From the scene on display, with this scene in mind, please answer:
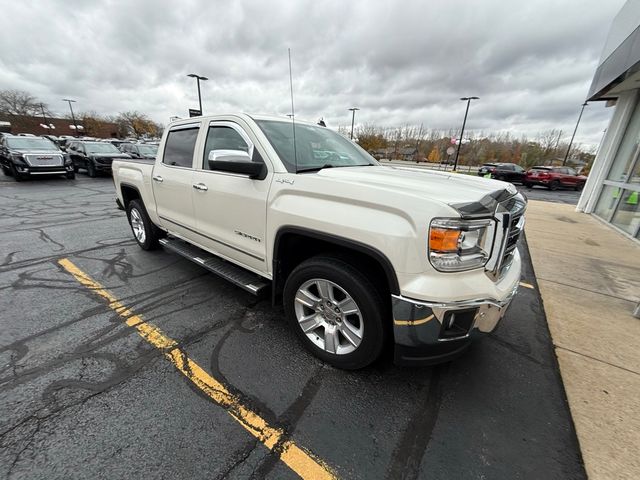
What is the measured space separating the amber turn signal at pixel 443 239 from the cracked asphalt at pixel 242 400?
3.97ft

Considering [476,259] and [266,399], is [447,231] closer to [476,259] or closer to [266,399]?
[476,259]

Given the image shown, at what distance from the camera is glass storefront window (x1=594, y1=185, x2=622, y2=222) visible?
28.3 ft

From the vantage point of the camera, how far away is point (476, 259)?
1.81 meters

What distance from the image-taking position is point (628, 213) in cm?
757

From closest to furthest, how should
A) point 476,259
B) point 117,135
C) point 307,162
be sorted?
point 476,259 < point 307,162 < point 117,135

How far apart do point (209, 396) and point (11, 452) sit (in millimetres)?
1063

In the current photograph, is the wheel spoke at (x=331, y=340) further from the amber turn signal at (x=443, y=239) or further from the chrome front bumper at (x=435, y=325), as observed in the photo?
the amber turn signal at (x=443, y=239)

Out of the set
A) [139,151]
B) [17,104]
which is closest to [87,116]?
[17,104]

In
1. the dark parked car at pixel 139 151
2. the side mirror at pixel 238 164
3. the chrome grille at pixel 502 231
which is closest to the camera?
the chrome grille at pixel 502 231

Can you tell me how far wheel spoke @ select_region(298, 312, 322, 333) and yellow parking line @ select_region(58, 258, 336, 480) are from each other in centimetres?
74

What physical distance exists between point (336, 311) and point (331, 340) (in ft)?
0.94

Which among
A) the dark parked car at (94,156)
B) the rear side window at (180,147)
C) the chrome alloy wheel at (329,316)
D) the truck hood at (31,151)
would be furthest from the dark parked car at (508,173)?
the truck hood at (31,151)

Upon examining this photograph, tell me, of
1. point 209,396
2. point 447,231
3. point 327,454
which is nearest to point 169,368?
point 209,396

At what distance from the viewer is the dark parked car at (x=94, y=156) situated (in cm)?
1517
